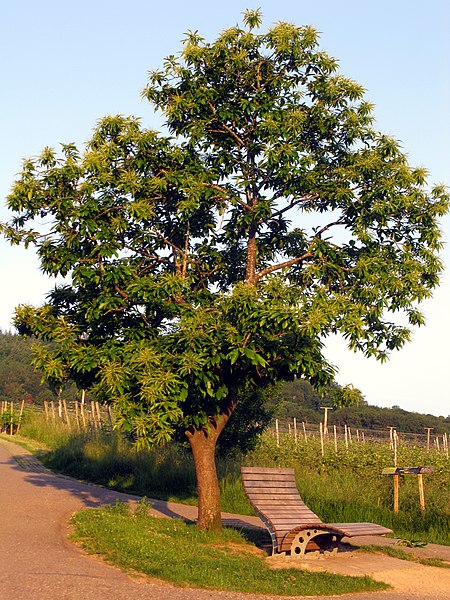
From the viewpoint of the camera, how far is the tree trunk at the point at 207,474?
1333 cm

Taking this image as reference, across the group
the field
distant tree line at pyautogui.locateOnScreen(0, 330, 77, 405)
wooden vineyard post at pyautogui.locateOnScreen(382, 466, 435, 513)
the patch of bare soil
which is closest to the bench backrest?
the patch of bare soil

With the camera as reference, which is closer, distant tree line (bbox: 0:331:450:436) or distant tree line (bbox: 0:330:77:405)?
distant tree line (bbox: 0:331:450:436)

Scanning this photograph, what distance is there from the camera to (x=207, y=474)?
13445 mm

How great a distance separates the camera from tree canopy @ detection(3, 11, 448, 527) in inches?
478

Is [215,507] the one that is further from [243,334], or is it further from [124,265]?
[124,265]

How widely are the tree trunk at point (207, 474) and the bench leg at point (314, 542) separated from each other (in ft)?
6.28

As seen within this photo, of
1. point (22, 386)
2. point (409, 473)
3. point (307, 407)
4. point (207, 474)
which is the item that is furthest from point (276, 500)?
point (22, 386)

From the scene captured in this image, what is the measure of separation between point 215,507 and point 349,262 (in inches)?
194

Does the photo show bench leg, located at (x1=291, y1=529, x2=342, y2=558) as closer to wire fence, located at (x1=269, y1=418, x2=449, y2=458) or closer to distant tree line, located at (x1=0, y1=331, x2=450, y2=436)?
wire fence, located at (x1=269, y1=418, x2=449, y2=458)

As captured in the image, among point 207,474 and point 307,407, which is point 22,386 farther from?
point 207,474

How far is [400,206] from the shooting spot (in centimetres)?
1351

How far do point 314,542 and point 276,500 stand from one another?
0.91 meters

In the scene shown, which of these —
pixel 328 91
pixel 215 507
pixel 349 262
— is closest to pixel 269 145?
pixel 328 91

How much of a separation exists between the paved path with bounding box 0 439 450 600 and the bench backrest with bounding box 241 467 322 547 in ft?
2.61
